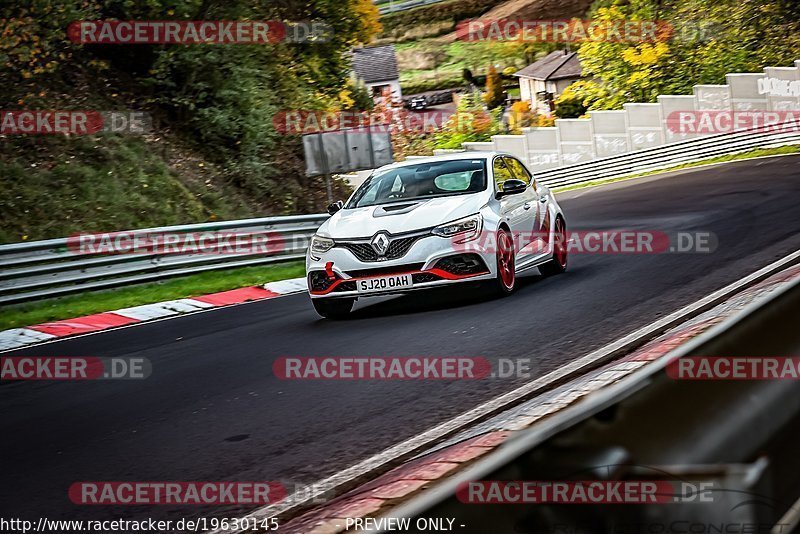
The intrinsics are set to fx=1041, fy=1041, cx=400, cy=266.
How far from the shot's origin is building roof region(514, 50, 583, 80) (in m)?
64.2

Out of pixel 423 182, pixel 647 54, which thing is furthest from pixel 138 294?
pixel 647 54

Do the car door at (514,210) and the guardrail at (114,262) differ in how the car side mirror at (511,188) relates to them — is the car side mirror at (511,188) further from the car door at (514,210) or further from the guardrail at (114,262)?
the guardrail at (114,262)

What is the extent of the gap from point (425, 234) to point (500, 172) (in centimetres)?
198

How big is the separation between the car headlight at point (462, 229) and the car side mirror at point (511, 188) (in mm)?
811

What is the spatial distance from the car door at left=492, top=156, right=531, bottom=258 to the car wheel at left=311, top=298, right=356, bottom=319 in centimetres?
189

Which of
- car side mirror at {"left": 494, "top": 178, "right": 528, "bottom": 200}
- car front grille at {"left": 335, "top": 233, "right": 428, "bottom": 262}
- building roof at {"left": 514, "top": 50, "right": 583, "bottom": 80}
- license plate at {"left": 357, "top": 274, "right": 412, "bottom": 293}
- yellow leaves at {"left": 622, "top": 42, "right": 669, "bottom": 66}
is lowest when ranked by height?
license plate at {"left": 357, "top": 274, "right": 412, "bottom": 293}

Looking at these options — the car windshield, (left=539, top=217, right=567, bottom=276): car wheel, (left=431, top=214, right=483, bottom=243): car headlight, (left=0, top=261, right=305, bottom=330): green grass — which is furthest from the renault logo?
(left=0, top=261, right=305, bottom=330): green grass

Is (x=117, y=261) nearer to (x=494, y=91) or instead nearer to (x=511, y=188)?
(x=511, y=188)

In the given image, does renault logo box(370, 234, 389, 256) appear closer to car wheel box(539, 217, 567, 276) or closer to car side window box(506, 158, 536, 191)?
car side window box(506, 158, 536, 191)

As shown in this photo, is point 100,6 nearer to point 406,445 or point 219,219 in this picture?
point 219,219

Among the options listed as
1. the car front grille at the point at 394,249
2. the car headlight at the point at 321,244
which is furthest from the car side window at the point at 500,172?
the car headlight at the point at 321,244

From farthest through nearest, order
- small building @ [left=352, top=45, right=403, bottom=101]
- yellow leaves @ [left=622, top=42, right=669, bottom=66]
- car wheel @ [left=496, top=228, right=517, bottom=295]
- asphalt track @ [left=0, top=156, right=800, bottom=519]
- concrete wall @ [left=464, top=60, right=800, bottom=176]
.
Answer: small building @ [left=352, top=45, right=403, bottom=101] → yellow leaves @ [left=622, top=42, right=669, bottom=66] → concrete wall @ [left=464, top=60, right=800, bottom=176] → car wheel @ [left=496, top=228, right=517, bottom=295] → asphalt track @ [left=0, top=156, right=800, bottom=519]

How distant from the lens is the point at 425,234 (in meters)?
10.4

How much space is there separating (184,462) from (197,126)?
2024 centimetres
